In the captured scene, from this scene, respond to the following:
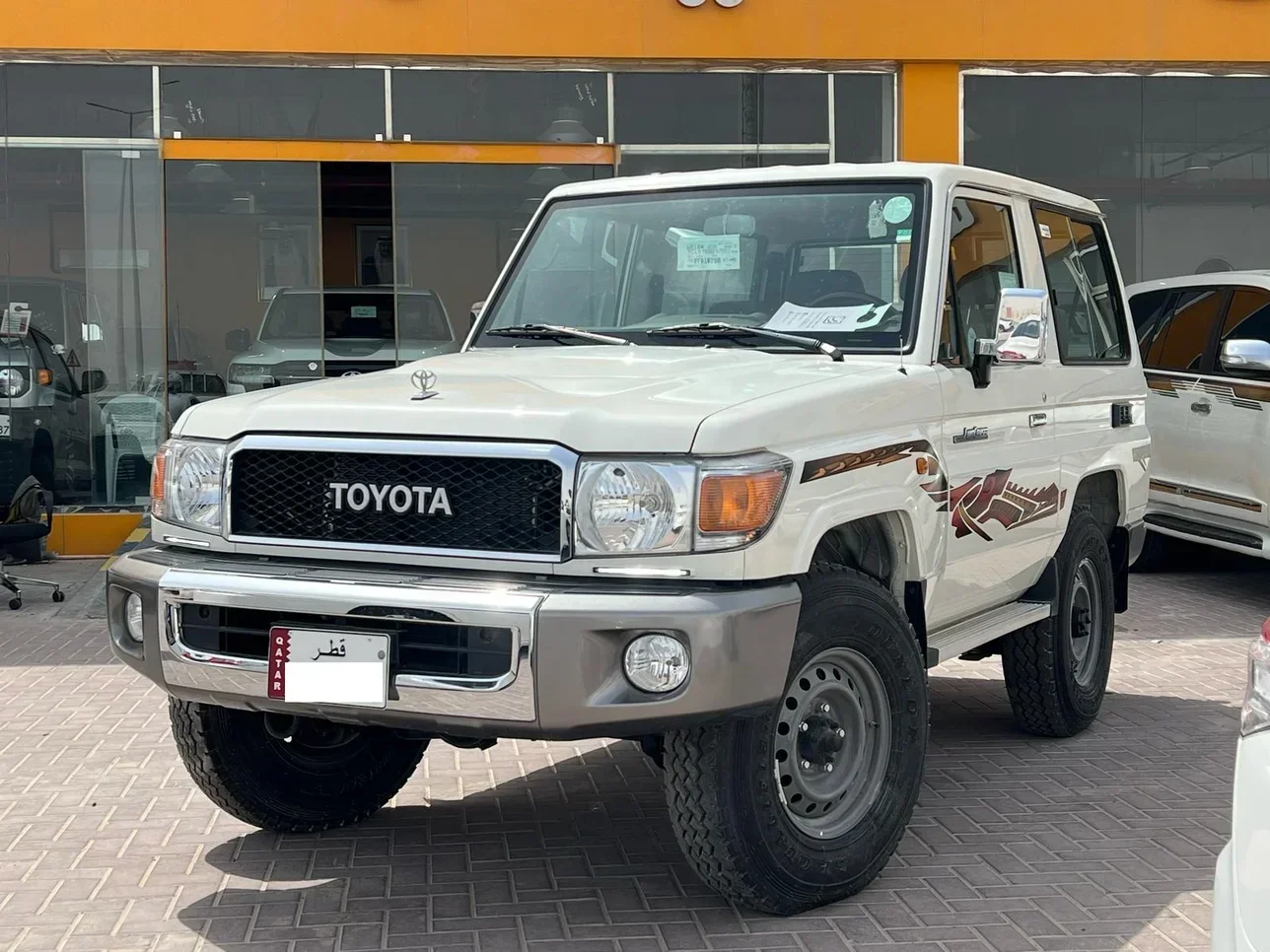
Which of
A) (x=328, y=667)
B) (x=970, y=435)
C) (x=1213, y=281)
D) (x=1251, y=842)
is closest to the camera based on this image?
(x=1251, y=842)

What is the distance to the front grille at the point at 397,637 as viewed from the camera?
3.72 meters

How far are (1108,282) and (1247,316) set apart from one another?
3.49 m

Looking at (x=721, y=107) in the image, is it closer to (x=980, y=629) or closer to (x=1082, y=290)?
(x=1082, y=290)

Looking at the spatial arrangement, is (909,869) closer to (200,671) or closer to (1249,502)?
(200,671)

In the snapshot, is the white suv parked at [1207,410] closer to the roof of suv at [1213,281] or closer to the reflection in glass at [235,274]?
the roof of suv at [1213,281]

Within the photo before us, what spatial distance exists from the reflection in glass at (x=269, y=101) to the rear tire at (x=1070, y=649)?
792 centimetres

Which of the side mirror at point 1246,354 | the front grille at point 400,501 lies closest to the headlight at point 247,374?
the side mirror at point 1246,354

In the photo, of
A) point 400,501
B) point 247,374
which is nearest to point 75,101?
point 247,374

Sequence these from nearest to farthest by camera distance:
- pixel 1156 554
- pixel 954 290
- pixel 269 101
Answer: pixel 954 290
pixel 1156 554
pixel 269 101

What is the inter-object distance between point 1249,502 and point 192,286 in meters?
7.96

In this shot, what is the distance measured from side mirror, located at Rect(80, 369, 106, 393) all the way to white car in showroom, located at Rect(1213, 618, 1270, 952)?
11059 millimetres

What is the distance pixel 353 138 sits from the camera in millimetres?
12445

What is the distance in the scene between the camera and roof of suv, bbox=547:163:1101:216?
5.18 m

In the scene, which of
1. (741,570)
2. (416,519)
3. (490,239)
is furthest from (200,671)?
(490,239)
